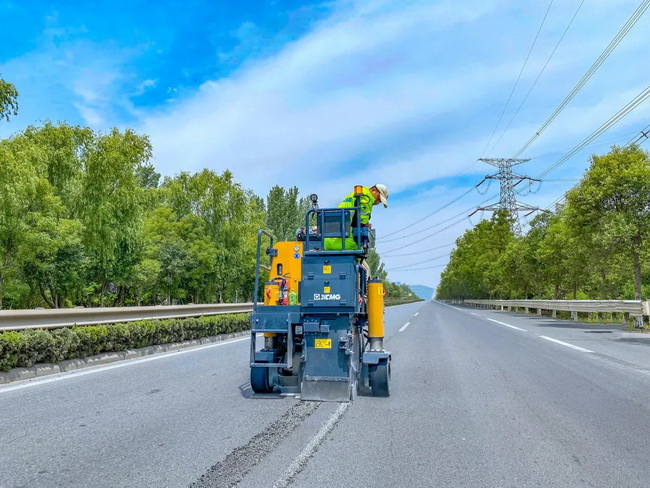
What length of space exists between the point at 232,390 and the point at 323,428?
2.50 meters

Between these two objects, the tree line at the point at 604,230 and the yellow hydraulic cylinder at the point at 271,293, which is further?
the tree line at the point at 604,230

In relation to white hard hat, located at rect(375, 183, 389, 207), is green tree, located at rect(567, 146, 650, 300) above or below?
above

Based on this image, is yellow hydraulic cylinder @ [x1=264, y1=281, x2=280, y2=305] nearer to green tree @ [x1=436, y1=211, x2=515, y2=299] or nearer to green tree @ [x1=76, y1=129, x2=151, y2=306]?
green tree @ [x1=76, y1=129, x2=151, y2=306]

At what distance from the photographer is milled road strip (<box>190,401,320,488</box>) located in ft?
12.3

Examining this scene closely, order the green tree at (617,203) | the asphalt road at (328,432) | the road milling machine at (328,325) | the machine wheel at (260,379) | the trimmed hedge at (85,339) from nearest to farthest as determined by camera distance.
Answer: the asphalt road at (328,432)
the road milling machine at (328,325)
the machine wheel at (260,379)
the trimmed hedge at (85,339)
the green tree at (617,203)

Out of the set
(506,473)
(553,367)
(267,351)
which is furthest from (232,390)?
(553,367)

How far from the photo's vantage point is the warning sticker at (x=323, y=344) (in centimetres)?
643

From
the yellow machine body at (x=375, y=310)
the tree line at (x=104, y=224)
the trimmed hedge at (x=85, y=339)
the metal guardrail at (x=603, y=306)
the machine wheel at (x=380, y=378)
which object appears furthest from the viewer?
the tree line at (x=104, y=224)

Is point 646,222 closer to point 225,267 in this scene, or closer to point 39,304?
point 225,267

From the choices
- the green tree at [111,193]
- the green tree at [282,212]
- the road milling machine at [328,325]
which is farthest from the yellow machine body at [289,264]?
the green tree at [282,212]

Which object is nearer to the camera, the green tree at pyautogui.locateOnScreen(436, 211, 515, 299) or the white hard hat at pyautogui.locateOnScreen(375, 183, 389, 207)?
the white hard hat at pyautogui.locateOnScreen(375, 183, 389, 207)

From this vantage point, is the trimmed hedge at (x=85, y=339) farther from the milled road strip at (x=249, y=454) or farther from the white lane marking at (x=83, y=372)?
the milled road strip at (x=249, y=454)

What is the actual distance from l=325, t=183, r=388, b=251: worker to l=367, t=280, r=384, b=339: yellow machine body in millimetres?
758

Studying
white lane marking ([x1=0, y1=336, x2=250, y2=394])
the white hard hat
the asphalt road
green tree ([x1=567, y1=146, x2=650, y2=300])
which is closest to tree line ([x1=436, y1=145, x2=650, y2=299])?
green tree ([x1=567, y1=146, x2=650, y2=300])
